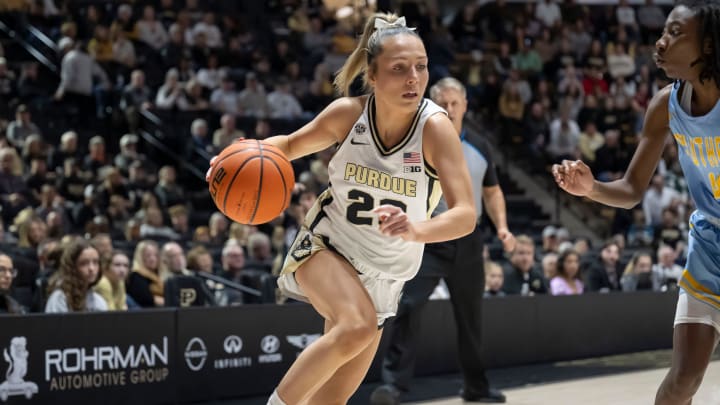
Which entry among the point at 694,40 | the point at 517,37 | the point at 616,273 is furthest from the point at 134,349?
the point at 517,37

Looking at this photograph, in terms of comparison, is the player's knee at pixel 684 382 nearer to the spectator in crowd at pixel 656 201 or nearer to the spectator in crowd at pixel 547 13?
the spectator in crowd at pixel 656 201

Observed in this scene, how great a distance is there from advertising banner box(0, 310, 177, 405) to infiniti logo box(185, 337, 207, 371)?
0.12 metres

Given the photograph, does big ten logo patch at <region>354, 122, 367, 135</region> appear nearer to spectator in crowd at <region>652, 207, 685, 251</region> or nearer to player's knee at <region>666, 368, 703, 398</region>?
player's knee at <region>666, 368, 703, 398</region>

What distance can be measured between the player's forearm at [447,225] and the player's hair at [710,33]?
1.00m

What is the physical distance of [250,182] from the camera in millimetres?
4059

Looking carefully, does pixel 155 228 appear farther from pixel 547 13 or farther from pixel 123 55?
pixel 547 13

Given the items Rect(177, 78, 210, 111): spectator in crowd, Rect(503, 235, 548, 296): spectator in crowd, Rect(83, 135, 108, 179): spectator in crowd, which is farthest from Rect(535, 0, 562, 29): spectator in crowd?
Rect(503, 235, 548, 296): spectator in crowd

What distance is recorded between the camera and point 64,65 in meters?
12.2

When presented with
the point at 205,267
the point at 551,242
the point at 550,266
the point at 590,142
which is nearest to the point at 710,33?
the point at 205,267

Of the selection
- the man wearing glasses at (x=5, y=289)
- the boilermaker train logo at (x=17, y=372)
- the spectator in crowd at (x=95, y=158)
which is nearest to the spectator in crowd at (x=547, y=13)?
the spectator in crowd at (x=95, y=158)

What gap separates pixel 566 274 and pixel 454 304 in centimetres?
347

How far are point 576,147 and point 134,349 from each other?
9.92 metres

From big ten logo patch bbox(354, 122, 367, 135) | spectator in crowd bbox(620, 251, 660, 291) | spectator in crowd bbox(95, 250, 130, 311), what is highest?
big ten logo patch bbox(354, 122, 367, 135)

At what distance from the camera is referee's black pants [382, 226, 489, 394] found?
20.8 feet
